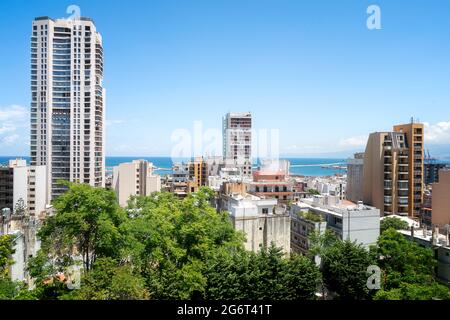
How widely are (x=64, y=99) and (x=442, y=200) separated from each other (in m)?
18.6

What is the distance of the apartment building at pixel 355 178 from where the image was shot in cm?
1803

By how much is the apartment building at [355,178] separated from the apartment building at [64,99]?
45.8 feet

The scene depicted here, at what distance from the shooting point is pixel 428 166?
88.8 feet

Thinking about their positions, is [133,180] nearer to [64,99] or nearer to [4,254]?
[64,99]

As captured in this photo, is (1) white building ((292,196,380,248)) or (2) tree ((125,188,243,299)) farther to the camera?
(1) white building ((292,196,380,248))

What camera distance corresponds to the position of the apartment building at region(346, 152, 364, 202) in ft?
59.2

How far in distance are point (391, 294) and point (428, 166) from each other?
24702mm

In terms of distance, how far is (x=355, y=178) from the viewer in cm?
1864

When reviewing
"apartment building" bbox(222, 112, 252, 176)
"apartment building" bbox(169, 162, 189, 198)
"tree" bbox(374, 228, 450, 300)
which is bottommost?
"tree" bbox(374, 228, 450, 300)

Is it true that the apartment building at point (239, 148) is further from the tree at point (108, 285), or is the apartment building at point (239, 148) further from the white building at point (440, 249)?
the tree at point (108, 285)

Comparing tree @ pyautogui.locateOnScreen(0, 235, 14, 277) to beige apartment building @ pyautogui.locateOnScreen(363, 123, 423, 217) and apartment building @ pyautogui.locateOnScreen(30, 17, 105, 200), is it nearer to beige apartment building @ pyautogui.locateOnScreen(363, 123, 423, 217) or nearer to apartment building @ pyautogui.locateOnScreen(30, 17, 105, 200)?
beige apartment building @ pyautogui.locateOnScreen(363, 123, 423, 217)

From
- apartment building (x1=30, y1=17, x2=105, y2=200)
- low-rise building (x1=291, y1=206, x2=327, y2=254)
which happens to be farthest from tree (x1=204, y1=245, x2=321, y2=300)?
apartment building (x1=30, y1=17, x2=105, y2=200)

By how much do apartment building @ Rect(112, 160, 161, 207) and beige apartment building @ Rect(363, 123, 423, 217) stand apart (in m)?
11.9

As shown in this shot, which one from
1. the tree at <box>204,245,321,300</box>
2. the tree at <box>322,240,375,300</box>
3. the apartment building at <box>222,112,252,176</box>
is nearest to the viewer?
the tree at <box>204,245,321,300</box>
